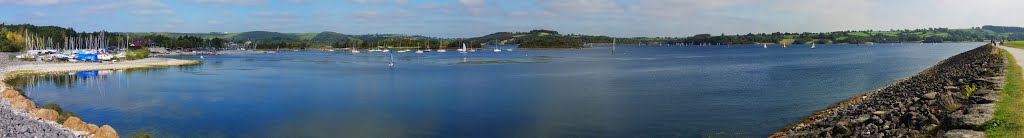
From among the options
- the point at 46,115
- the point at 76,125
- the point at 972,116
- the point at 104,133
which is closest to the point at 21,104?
the point at 46,115

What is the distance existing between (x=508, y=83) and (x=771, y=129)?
24161 millimetres

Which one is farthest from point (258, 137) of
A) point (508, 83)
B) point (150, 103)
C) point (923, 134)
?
point (508, 83)

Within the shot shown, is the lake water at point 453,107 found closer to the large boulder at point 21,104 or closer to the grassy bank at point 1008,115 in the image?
the large boulder at point 21,104

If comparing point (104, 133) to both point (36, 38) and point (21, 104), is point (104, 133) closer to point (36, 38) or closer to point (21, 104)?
point (21, 104)

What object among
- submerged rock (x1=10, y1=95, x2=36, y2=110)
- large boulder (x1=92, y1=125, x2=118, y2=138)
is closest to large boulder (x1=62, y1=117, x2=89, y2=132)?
large boulder (x1=92, y1=125, x2=118, y2=138)

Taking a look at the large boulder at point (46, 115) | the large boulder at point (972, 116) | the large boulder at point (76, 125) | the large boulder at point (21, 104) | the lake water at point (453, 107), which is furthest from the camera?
the large boulder at point (21, 104)

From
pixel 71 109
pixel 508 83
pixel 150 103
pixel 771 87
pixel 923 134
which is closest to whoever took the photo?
pixel 923 134

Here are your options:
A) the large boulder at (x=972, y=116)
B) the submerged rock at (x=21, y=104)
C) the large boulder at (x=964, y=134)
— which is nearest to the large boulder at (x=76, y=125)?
the submerged rock at (x=21, y=104)

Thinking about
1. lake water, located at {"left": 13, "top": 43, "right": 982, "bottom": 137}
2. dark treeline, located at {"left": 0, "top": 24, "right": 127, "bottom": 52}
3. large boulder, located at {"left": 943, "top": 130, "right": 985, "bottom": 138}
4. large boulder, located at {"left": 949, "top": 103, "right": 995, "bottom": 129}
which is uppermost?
dark treeline, located at {"left": 0, "top": 24, "right": 127, "bottom": 52}

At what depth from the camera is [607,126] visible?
20.8 meters

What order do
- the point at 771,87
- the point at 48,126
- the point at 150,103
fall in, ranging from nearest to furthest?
1. the point at 48,126
2. the point at 150,103
3. the point at 771,87

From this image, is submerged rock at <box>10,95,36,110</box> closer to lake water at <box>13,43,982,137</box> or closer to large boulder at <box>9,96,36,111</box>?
large boulder at <box>9,96,36,111</box>

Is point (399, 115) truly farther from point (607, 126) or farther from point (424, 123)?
point (607, 126)

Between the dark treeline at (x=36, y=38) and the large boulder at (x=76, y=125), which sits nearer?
the large boulder at (x=76, y=125)
